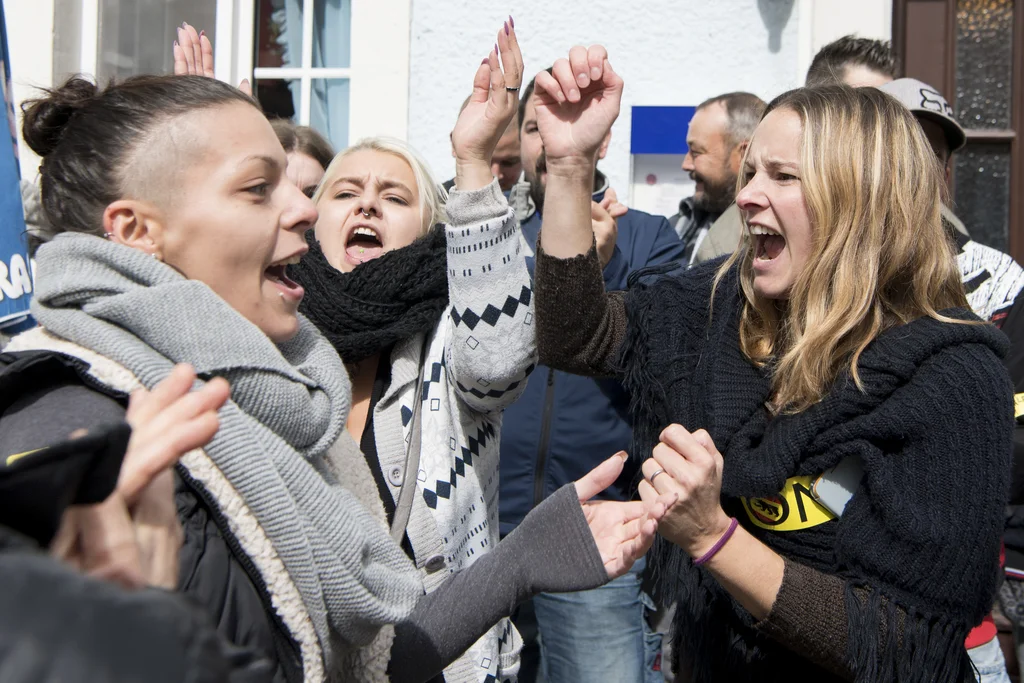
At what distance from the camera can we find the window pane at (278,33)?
5223 mm

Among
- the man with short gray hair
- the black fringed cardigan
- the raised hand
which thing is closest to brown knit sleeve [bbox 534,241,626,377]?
the black fringed cardigan

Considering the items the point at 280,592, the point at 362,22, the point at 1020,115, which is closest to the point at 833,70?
the point at 1020,115

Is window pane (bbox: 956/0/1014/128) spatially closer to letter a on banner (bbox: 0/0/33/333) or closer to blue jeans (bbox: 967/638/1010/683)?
blue jeans (bbox: 967/638/1010/683)

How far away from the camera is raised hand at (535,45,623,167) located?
6.96ft

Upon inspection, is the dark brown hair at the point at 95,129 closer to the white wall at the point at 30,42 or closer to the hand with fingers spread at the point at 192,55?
the hand with fingers spread at the point at 192,55

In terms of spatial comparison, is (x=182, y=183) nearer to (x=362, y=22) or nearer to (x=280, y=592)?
(x=280, y=592)

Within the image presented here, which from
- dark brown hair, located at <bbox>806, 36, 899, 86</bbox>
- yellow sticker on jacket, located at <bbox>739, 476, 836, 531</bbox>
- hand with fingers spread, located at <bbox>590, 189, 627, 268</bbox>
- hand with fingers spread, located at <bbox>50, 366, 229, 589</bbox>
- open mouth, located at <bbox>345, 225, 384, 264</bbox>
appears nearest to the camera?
hand with fingers spread, located at <bbox>50, 366, 229, 589</bbox>

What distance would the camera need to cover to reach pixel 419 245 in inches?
98.0

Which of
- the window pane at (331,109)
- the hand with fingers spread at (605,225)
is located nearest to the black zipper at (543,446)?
the hand with fingers spread at (605,225)

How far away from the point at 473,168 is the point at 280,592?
1.09 metres

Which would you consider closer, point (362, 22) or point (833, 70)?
point (833, 70)

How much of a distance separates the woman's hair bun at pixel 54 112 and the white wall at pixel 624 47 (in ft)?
10.6

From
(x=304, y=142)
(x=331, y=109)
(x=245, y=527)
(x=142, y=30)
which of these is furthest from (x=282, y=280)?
(x=142, y=30)

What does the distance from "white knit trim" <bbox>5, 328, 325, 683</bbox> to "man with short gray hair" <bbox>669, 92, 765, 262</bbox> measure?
2894mm
